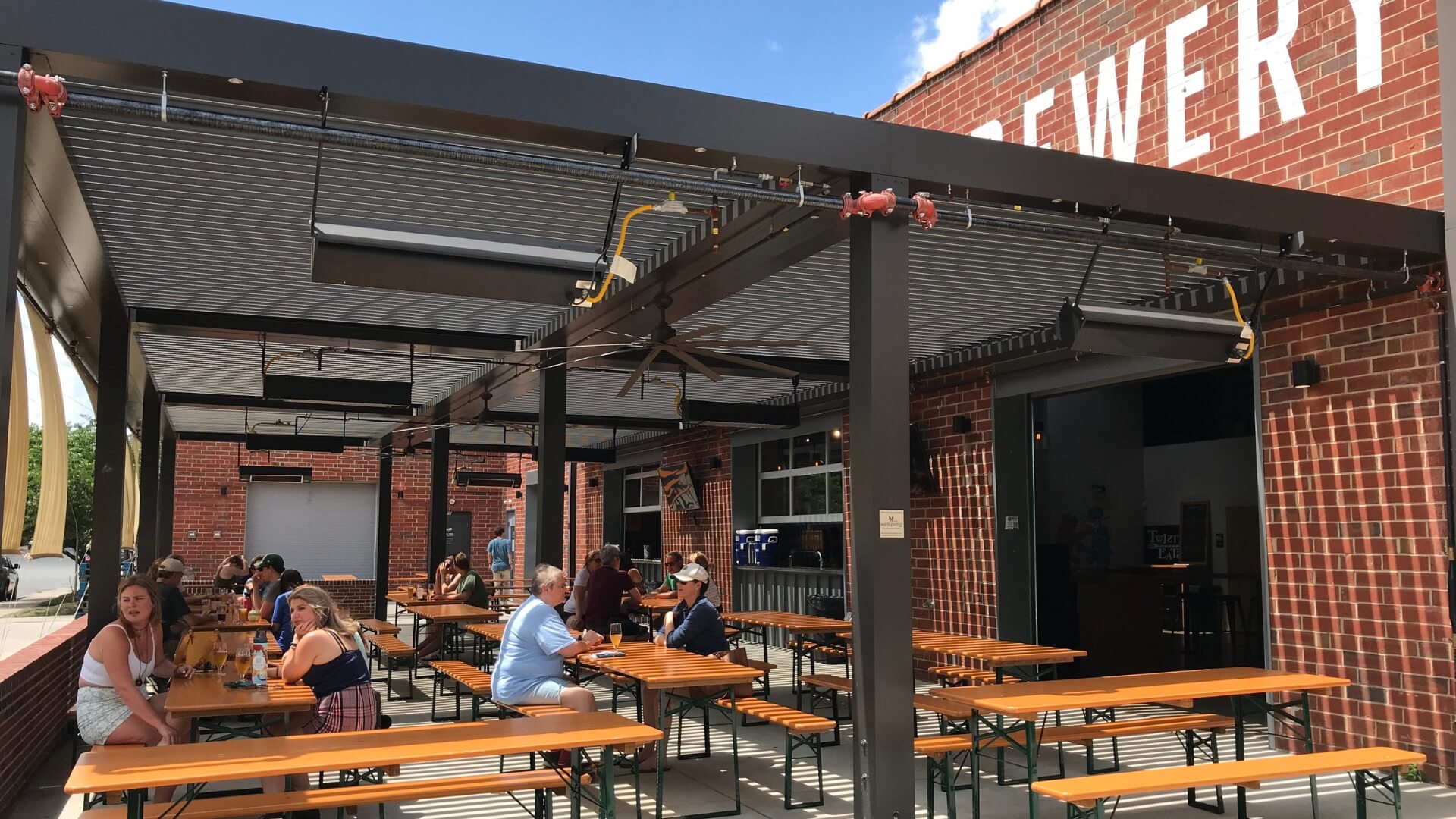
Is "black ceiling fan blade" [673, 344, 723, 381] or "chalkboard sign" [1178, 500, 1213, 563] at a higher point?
"black ceiling fan blade" [673, 344, 723, 381]

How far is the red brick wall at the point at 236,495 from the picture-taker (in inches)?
827

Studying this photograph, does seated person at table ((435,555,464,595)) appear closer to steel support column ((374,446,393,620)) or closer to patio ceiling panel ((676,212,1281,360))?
steel support column ((374,446,393,620))

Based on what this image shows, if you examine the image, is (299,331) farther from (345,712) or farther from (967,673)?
(967,673)

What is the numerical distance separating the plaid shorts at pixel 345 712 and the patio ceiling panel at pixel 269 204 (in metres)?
2.29

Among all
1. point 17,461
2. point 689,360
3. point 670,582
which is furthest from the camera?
point 670,582

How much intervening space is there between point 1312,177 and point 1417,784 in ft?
12.3

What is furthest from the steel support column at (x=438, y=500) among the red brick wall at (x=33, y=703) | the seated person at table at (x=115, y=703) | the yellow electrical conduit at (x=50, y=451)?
the seated person at table at (x=115, y=703)

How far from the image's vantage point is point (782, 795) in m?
5.98

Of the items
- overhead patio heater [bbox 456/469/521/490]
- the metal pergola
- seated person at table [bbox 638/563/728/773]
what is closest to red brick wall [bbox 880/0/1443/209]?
the metal pergola

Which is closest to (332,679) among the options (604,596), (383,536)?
(604,596)

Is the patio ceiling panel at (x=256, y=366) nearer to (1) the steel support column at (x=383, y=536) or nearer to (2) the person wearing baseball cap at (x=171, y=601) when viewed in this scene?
(2) the person wearing baseball cap at (x=171, y=601)

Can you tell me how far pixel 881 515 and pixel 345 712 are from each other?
2.71 metres

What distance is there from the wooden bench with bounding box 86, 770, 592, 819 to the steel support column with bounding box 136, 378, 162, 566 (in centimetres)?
801

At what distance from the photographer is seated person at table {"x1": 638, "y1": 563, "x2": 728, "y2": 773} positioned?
6.63m
